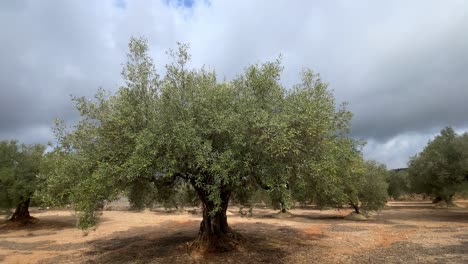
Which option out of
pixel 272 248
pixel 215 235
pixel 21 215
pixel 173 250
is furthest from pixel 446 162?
pixel 21 215

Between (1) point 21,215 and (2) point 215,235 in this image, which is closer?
(2) point 215,235

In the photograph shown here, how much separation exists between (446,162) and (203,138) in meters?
29.6

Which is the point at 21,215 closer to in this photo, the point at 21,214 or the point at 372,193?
the point at 21,214

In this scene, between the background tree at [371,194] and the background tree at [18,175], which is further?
the background tree at [371,194]

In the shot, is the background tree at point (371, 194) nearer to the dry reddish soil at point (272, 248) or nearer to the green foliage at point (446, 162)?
the green foliage at point (446, 162)

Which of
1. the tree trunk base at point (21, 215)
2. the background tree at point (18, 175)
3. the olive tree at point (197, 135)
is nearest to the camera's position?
the olive tree at point (197, 135)

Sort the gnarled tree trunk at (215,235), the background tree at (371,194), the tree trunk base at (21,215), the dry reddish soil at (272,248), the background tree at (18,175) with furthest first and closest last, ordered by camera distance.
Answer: the background tree at (371,194)
the tree trunk base at (21,215)
the background tree at (18,175)
the gnarled tree trunk at (215,235)
the dry reddish soil at (272,248)

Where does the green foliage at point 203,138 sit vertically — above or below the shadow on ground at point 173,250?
above

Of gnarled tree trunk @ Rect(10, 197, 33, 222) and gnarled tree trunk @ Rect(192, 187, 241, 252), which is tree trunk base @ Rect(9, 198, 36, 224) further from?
gnarled tree trunk @ Rect(192, 187, 241, 252)

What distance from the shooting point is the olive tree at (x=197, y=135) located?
42.2ft

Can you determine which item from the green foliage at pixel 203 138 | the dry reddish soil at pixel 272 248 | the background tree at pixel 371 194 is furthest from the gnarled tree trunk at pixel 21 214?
the background tree at pixel 371 194

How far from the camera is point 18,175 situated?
32.2 m

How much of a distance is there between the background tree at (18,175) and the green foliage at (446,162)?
1511 inches

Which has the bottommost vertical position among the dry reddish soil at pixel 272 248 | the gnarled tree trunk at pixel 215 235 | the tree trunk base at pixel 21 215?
the dry reddish soil at pixel 272 248
